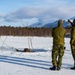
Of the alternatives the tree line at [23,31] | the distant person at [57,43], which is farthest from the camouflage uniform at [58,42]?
the tree line at [23,31]

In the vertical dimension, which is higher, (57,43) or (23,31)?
(23,31)

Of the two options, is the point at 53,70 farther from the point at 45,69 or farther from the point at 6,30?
the point at 6,30

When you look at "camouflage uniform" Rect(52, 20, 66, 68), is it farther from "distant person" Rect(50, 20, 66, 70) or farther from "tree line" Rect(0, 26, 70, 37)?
"tree line" Rect(0, 26, 70, 37)

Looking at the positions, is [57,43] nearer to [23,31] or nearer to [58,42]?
[58,42]

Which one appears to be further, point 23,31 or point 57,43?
point 23,31

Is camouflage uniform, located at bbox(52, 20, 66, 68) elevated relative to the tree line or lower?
lower

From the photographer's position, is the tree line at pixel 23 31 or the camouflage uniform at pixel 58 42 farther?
the tree line at pixel 23 31

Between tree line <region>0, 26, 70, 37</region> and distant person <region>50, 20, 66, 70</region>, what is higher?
tree line <region>0, 26, 70, 37</region>

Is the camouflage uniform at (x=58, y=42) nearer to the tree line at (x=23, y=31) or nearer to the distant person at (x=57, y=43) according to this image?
the distant person at (x=57, y=43)

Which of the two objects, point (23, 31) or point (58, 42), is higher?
point (23, 31)

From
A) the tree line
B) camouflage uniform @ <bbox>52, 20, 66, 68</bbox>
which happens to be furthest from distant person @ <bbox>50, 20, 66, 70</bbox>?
the tree line

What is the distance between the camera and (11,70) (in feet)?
37.8

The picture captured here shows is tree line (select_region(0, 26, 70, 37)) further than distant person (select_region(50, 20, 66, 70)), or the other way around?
tree line (select_region(0, 26, 70, 37))

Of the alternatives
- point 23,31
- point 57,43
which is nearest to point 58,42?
Result: point 57,43
